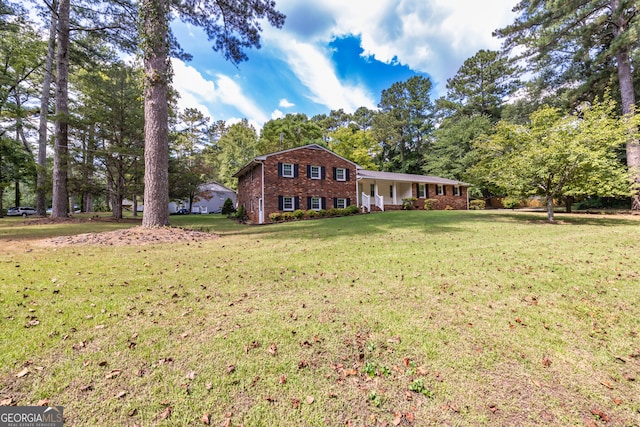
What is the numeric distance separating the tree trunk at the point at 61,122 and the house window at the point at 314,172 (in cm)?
1582

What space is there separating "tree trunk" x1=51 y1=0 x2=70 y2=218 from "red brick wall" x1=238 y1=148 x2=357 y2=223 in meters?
11.9

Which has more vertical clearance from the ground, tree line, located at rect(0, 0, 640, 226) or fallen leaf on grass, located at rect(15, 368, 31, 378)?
tree line, located at rect(0, 0, 640, 226)

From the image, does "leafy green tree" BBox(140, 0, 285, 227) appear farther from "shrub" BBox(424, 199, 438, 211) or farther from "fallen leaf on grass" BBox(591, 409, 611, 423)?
"shrub" BBox(424, 199, 438, 211)

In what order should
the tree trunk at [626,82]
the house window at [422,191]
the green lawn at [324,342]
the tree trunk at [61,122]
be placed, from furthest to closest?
the house window at [422,191] < the tree trunk at [626,82] < the tree trunk at [61,122] < the green lawn at [324,342]

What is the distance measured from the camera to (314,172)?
69.7 ft

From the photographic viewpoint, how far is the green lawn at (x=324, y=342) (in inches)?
89.2

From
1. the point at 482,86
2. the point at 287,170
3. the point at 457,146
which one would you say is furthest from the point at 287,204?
the point at 482,86

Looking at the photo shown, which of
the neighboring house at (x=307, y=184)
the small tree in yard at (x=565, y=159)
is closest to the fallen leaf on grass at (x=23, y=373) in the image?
the neighboring house at (x=307, y=184)

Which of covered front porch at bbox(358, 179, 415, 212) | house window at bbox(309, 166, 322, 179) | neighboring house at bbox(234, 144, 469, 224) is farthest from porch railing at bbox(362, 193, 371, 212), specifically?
house window at bbox(309, 166, 322, 179)

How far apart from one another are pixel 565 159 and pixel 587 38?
1602 centimetres

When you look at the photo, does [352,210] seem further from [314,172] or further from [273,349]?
[273,349]

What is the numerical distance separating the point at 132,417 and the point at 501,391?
316 cm

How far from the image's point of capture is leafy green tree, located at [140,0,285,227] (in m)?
9.75

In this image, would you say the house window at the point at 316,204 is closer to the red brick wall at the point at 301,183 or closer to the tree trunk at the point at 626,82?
the red brick wall at the point at 301,183
